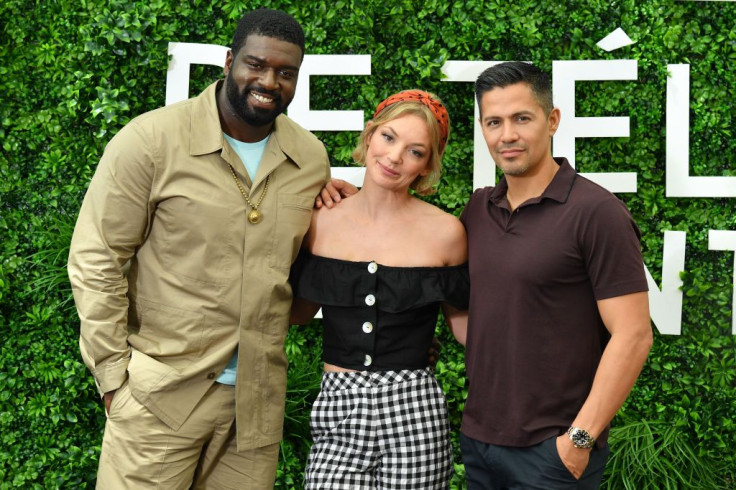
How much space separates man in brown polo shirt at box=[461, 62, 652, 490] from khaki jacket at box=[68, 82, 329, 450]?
2.15 ft

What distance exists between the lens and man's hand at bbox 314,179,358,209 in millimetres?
2629

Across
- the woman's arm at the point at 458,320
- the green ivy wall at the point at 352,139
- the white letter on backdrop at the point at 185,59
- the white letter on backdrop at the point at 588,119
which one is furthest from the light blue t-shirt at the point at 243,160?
the white letter on backdrop at the point at 588,119

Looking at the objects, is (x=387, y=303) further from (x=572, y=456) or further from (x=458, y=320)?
(x=572, y=456)

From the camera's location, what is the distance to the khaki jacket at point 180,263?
2.40 meters

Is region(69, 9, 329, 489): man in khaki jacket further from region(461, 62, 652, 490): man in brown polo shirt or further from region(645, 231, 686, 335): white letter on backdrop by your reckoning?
region(645, 231, 686, 335): white letter on backdrop

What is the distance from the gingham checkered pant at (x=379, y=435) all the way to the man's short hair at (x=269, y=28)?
40.4 inches

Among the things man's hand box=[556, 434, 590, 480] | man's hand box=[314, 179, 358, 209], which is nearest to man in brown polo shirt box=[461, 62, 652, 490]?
man's hand box=[556, 434, 590, 480]

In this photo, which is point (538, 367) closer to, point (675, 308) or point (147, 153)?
point (147, 153)

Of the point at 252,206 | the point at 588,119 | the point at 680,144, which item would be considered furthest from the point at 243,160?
the point at 680,144

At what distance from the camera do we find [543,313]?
222 centimetres

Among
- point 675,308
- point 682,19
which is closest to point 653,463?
point 675,308

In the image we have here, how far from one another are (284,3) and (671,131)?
1912 mm

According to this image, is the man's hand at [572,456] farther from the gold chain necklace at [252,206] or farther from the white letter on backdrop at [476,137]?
the white letter on backdrop at [476,137]

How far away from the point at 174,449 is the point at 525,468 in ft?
3.43
